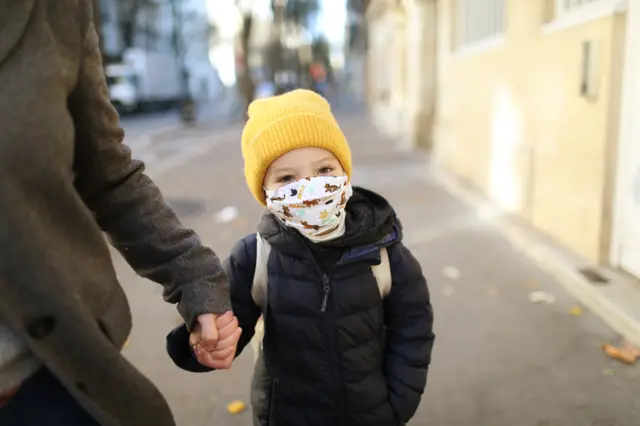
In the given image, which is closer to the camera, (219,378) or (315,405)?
(315,405)

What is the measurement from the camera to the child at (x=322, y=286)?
2.13 m

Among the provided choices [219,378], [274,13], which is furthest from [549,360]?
[274,13]

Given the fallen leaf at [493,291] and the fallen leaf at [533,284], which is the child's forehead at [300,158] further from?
the fallen leaf at [533,284]

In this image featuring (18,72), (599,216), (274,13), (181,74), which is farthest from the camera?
(181,74)

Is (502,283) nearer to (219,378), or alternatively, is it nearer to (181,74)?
(219,378)

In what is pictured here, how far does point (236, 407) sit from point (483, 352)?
4.79ft

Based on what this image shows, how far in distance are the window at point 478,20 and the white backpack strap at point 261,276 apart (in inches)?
254

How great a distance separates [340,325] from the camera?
7.07 feet

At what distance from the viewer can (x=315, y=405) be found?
222 cm

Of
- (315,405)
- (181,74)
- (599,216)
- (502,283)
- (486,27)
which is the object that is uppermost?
(486,27)

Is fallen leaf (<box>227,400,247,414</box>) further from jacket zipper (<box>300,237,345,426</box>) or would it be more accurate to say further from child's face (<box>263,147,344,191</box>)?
child's face (<box>263,147,344,191</box>)

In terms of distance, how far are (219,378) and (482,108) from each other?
6.03 meters

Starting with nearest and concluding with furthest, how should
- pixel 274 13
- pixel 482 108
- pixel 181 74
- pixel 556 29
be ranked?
pixel 556 29 < pixel 482 108 < pixel 274 13 < pixel 181 74

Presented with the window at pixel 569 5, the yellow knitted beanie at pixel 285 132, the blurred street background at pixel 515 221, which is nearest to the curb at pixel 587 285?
the blurred street background at pixel 515 221
